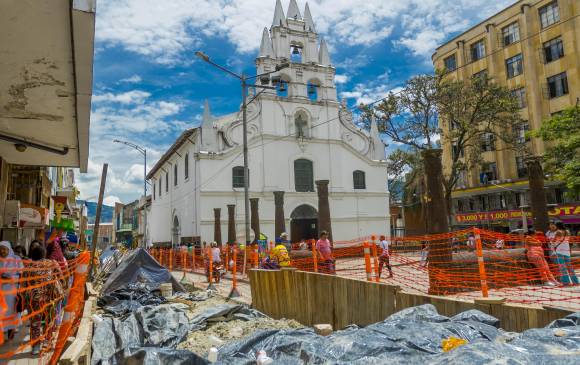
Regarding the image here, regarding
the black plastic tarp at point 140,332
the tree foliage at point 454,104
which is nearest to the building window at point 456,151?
the tree foliage at point 454,104

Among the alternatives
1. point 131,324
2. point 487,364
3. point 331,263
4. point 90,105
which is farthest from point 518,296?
point 90,105

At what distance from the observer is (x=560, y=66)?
3081cm

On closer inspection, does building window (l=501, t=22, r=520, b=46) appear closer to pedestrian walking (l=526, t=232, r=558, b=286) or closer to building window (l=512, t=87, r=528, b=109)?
building window (l=512, t=87, r=528, b=109)

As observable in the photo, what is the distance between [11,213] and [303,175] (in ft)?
82.6

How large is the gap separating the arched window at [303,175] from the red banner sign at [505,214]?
13.7 metres

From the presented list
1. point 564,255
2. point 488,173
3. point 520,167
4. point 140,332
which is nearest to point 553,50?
point 520,167

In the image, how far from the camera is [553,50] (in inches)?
1236

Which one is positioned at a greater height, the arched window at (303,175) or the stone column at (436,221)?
the arched window at (303,175)

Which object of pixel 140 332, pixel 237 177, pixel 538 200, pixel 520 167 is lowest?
pixel 140 332

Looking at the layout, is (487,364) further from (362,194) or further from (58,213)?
(362,194)

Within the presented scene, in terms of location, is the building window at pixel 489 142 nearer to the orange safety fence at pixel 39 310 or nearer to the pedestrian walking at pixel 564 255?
the pedestrian walking at pixel 564 255

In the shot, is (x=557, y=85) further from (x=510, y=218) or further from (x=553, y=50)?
(x=510, y=218)

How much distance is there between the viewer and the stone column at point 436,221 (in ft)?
29.6

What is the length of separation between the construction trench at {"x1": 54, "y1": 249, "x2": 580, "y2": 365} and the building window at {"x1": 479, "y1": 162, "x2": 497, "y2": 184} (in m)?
30.6
